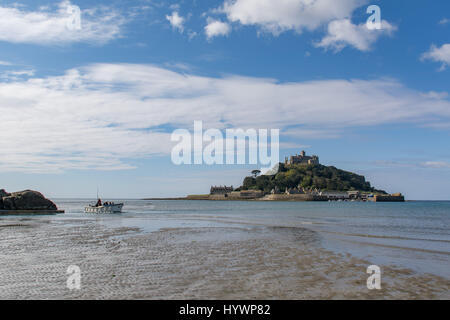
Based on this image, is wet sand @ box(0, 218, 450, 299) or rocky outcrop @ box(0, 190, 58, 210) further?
rocky outcrop @ box(0, 190, 58, 210)

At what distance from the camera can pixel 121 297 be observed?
1075 centimetres

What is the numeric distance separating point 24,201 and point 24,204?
567mm

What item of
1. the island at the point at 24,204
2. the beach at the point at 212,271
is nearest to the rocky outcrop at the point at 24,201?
the island at the point at 24,204

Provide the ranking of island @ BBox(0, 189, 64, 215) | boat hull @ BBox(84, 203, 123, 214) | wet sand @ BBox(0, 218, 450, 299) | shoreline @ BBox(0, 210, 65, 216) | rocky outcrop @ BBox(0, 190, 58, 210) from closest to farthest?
wet sand @ BBox(0, 218, 450, 299)
shoreline @ BBox(0, 210, 65, 216)
island @ BBox(0, 189, 64, 215)
rocky outcrop @ BBox(0, 190, 58, 210)
boat hull @ BBox(84, 203, 123, 214)

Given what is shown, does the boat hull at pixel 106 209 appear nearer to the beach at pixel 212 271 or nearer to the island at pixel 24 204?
the island at pixel 24 204

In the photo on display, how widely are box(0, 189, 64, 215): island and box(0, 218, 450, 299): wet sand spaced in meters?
46.2

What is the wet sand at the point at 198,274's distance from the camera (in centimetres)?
1129

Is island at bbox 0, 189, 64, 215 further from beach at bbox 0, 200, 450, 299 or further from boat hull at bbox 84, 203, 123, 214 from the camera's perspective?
beach at bbox 0, 200, 450, 299

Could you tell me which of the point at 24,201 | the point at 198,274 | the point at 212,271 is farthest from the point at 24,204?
the point at 198,274

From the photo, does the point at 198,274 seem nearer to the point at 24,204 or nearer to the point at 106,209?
the point at 106,209

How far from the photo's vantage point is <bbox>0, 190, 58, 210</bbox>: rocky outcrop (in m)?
62.8

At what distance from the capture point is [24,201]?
63906 mm

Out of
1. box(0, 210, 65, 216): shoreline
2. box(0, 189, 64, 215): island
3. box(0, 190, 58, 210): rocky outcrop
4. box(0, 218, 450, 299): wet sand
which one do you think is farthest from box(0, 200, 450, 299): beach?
box(0, 190, 58, 210): rocky outcrop
